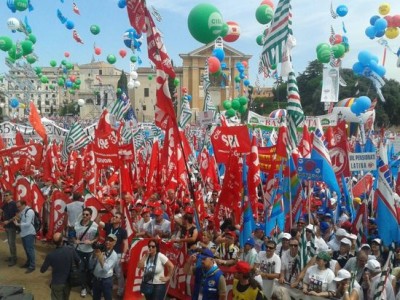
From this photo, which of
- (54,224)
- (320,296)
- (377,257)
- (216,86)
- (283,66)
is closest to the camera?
(320,296)

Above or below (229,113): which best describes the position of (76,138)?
below

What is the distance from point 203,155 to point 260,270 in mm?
7177

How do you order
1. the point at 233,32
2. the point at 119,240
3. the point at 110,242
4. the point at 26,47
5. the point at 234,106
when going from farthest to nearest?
the point at 26,47 → the point at 234,106 → the point at 233,32 → the point at 119,240 → the point at 110,242

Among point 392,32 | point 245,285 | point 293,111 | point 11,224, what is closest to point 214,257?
point 245,285

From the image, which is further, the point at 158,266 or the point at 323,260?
the point at 158,266

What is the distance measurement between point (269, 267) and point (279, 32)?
448 centimetres

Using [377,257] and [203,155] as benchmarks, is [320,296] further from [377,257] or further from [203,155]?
[203,155]

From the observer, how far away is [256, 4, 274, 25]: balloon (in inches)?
672

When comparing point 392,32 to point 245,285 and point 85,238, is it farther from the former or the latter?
point 245,285

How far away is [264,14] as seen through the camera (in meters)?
17.1

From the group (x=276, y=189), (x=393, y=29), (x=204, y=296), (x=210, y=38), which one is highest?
(x=393, y=29)

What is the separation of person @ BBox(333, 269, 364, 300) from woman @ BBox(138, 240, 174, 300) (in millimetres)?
1972

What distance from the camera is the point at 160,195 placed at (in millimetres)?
11117

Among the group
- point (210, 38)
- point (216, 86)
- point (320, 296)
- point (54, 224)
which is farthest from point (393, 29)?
point (216, 86)
